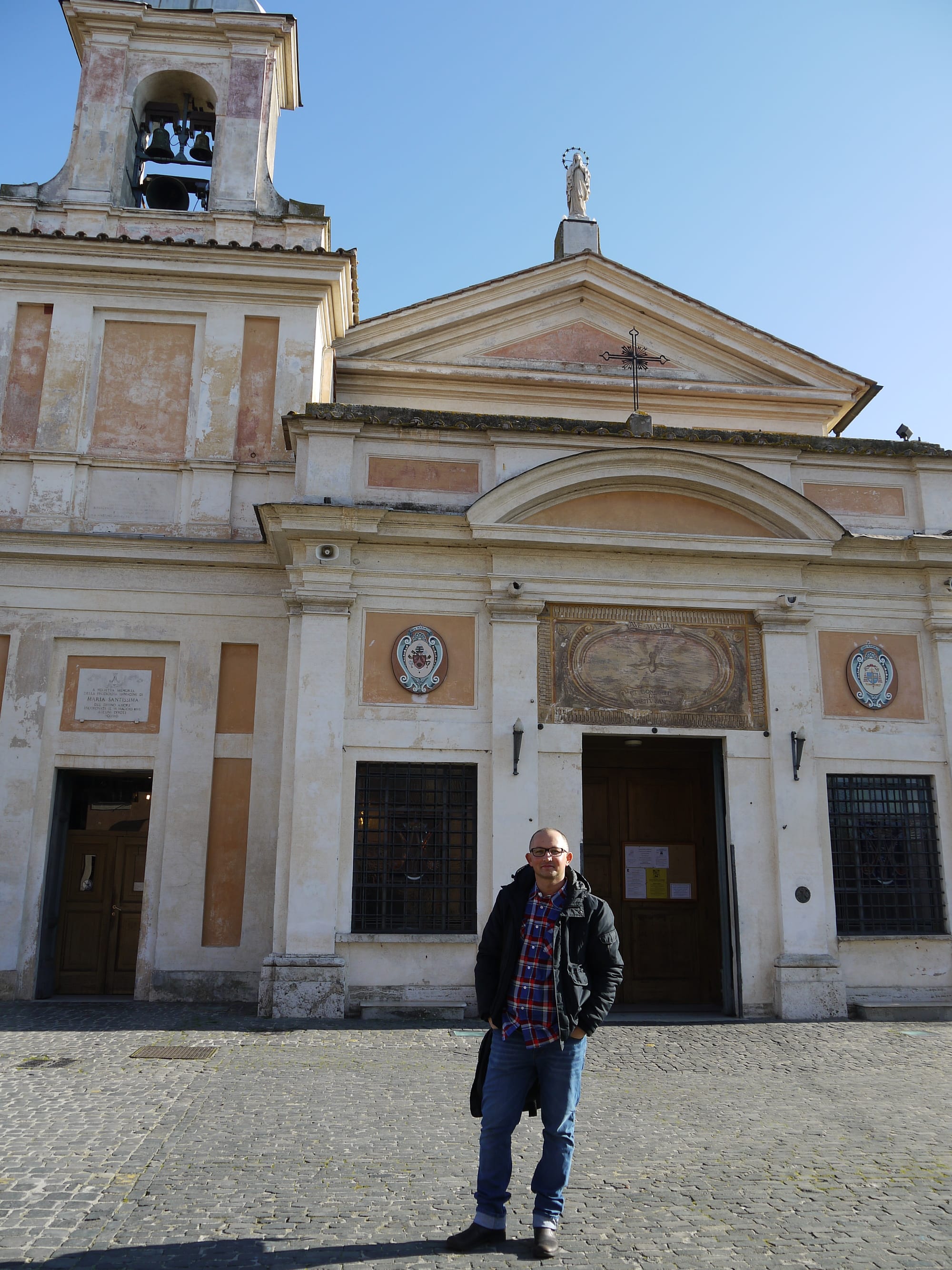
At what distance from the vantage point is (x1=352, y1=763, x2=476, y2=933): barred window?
34.0 ft

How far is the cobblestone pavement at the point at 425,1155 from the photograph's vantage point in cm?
422

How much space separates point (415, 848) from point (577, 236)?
34.7 ft

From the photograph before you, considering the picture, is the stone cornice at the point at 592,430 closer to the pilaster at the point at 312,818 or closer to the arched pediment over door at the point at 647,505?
the arched pediment over door at the point at 647,505

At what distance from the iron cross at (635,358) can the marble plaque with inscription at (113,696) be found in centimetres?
710

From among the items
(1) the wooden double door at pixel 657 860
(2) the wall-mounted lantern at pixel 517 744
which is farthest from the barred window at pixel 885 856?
(2) the wall-mounted lantern at pixel 517 744

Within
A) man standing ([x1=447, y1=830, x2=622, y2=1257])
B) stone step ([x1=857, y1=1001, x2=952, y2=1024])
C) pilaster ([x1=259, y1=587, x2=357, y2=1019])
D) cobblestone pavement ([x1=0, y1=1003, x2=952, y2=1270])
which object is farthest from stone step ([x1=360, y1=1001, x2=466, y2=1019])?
man standing ([x1=447, y1=830, x2=622, y2=1257])

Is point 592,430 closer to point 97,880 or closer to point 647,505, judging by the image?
point 647,505

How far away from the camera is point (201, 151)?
14.7 metres

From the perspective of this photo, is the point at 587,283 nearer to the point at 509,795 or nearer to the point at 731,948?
the point at 509,795

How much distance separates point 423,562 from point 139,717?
385 centimetres

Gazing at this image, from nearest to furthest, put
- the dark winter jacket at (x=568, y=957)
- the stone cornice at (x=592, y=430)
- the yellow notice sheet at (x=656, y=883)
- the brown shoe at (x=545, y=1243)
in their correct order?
the brown shoe at (x=545, y=1243) < the dark winter jacket at (x=568, y=957) < the stone cornice at (x=592, y=430) < the yellow notice sheet at (x=656, y=883)

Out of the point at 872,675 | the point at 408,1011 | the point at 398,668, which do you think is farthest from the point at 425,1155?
the point at 872,675

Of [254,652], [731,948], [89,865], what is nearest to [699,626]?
[731,948]

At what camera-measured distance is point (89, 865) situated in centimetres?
1188
